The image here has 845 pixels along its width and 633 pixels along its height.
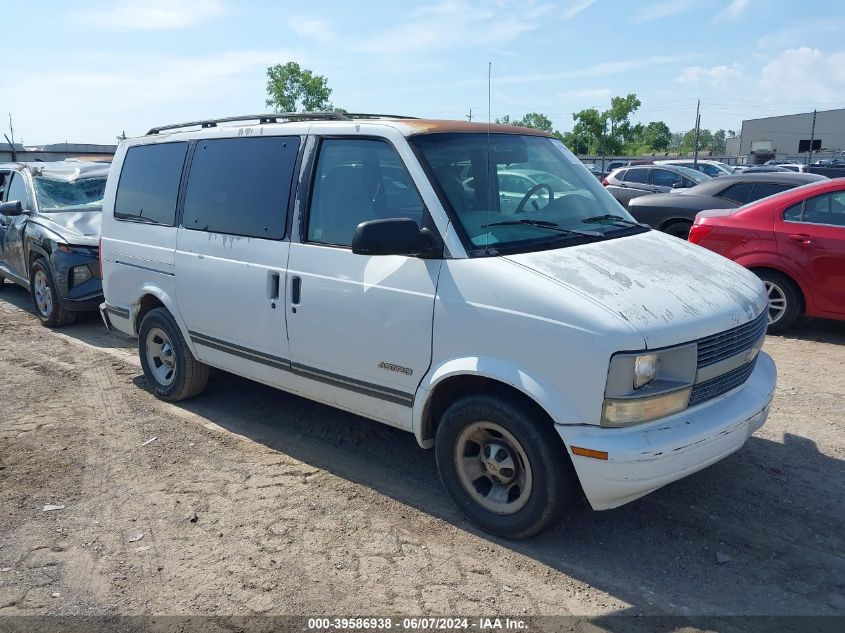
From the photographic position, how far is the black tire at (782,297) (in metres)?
7.24

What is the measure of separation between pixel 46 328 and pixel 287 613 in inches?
266

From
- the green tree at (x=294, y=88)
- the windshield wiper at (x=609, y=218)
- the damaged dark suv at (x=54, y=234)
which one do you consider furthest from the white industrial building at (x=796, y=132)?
the windshield wiper at (x=609, y=218)

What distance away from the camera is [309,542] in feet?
12.1

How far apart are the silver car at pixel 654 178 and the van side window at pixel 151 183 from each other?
463 inches

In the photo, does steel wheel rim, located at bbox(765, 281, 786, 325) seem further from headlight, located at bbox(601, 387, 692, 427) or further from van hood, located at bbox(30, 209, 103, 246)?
van hood, located at bbox(30, 209, 103, 246)

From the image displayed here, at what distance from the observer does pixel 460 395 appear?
12.5ft

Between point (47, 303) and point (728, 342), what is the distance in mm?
7858

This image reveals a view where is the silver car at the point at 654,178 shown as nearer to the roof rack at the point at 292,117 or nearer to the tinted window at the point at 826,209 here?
the tinted window at the point at 826,209

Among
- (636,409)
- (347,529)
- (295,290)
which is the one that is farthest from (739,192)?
(347,529)

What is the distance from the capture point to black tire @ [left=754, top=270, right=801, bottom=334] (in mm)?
7238

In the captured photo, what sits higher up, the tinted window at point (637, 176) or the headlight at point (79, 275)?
the tinted window at point (637, 176)

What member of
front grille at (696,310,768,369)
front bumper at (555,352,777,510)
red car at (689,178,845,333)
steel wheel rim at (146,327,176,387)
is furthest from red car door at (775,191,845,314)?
steel wheel rim at (146,327,176,387)

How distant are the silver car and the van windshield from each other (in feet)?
37.9

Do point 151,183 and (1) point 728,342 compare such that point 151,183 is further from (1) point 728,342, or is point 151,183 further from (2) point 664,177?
(2) point 664,177
